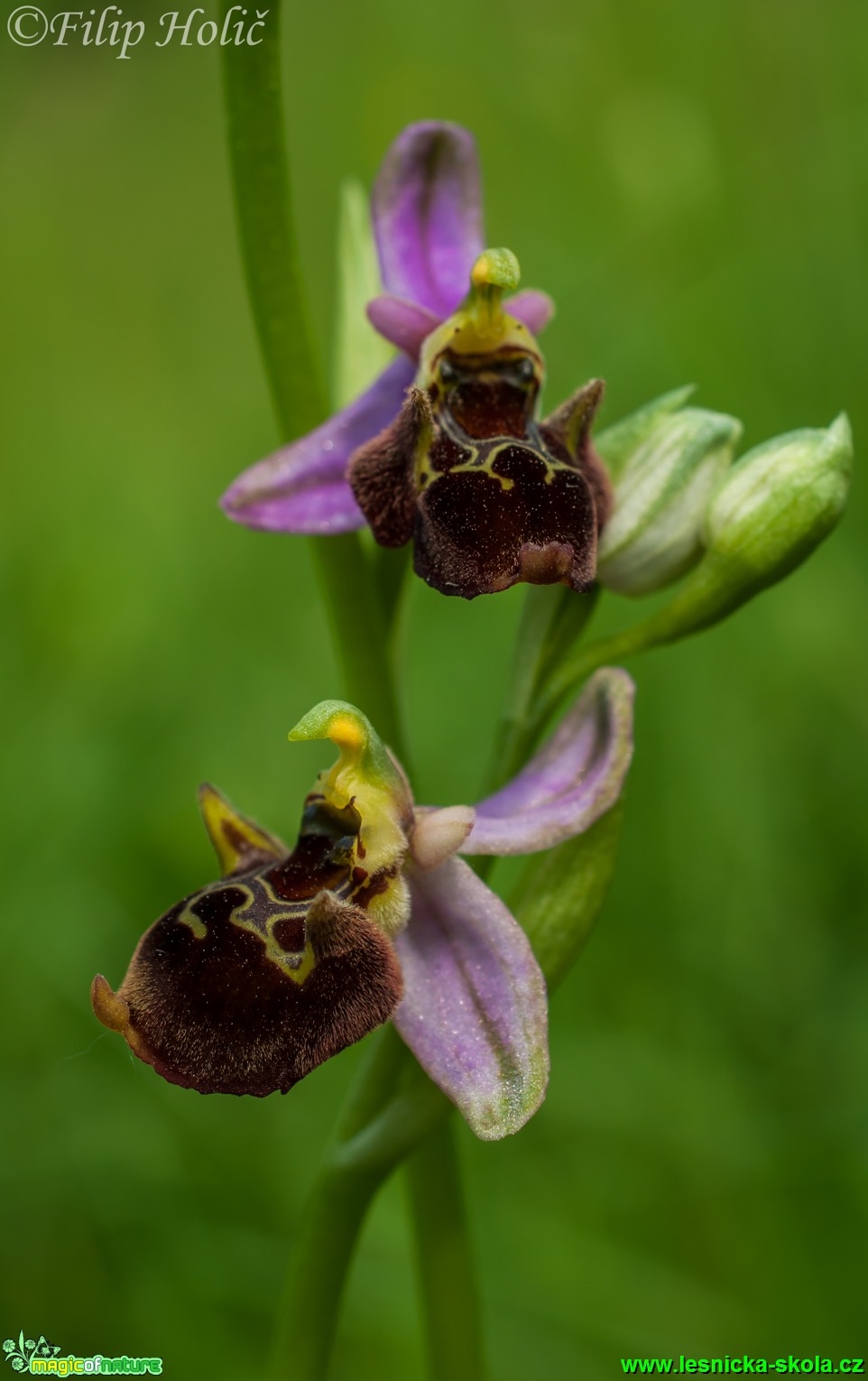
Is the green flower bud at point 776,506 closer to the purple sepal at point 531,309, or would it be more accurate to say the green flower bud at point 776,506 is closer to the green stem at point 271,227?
the purple sepal at point 531,309

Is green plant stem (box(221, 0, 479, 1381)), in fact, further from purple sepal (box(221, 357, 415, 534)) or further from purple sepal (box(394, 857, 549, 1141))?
purple sepal (box(394, 857, 549, 1141))

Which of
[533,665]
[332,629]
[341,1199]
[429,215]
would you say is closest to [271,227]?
[429,215]

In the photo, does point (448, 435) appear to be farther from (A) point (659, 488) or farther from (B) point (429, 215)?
(B) point (429, 215)

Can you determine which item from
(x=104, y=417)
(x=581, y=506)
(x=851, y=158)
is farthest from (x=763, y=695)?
(x=104, y=417)

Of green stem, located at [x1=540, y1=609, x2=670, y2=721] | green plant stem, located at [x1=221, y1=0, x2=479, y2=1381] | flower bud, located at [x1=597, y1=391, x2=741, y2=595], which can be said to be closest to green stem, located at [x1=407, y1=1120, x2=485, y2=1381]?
green plant stem, located at [x1=221, y1=0, x2=479, y2=1381]

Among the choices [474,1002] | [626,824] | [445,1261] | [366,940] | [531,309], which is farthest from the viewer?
[626,824]

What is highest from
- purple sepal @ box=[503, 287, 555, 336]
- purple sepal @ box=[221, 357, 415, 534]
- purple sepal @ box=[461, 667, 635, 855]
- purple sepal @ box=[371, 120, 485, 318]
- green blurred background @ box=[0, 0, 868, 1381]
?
purple sepal @ box=[371, 120, 485, 318]

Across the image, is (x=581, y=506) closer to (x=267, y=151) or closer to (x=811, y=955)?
(x=267, y=151)
